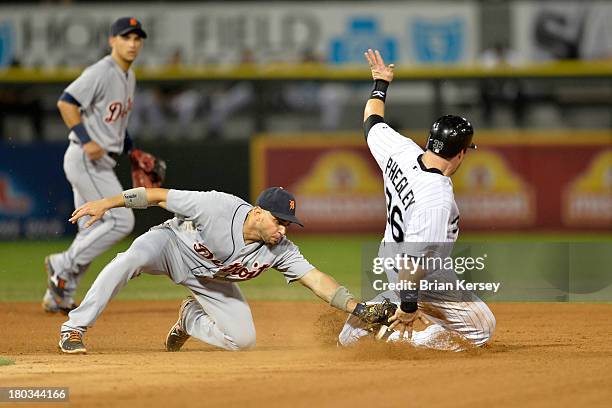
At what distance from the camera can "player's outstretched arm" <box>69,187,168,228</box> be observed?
6473mm

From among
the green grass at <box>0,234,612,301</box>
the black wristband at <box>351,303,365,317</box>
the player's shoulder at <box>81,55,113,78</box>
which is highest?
the player's shoulder at <box>81,55,113,78</box>

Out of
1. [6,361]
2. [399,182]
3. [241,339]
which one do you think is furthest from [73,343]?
[399,182]

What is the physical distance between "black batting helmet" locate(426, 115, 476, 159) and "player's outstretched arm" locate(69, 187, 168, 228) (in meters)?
1.70

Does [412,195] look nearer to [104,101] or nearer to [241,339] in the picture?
[241,339]

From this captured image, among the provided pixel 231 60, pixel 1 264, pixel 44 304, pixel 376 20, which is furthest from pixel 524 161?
pixel 44 304

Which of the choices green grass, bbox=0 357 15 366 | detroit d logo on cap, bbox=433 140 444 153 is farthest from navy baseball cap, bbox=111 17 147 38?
detroit d logo on cap, bbox=433 140 444 153

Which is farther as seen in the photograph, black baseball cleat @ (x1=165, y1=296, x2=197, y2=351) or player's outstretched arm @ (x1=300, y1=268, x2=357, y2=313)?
black baseball cleat @ (x1=165, y1=296, x2=197, y2=351)

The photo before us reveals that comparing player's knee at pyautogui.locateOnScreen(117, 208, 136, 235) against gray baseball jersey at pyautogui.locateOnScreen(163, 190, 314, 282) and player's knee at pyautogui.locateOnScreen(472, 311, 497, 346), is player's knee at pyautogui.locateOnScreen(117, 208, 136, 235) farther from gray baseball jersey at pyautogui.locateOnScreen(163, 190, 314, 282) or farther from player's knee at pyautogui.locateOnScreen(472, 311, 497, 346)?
player's knee at pyautogui.locateOnScreen(472, 311, 497, 346)

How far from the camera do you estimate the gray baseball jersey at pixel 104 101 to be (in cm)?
916

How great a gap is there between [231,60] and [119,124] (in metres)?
8.01

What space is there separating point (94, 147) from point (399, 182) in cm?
336

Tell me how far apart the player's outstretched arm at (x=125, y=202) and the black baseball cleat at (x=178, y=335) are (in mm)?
936

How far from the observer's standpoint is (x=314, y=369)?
6121 millimetres

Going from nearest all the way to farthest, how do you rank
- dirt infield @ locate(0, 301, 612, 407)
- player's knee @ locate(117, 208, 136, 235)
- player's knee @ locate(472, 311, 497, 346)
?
dirt infield @ locate(0, 301, 612, 407), player's knee @ locate(472, 311, 497, 346), player's knee @ locate(117, 208, 136, 235)
